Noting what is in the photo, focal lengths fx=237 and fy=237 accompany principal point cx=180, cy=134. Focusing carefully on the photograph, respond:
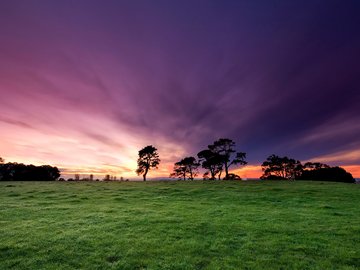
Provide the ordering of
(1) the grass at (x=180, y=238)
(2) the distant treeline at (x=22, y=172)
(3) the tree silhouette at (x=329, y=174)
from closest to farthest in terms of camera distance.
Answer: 1. (1) the grass at (x=180, y=238)
2. (3) the tree silhouette at (x=329, y=174)
3. (2) the distant treeline at (x=22, y=172)

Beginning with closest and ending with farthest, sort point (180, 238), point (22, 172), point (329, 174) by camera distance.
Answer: point (180, 238) → point (329, 174) → point (22, 172)

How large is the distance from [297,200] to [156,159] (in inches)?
2781

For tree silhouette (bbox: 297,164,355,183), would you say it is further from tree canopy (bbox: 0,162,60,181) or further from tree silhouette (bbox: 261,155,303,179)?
tree canopy (bbox: 0,162,60,181)

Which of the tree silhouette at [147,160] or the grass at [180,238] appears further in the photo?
the tree silhouette at [147,160]

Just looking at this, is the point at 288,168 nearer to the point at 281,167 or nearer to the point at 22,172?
the point at 281,167

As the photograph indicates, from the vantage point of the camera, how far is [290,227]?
1496cm

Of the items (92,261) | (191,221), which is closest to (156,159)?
(191,221)

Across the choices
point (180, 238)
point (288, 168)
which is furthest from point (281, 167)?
point (180, 238)

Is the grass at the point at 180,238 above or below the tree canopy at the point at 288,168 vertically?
below

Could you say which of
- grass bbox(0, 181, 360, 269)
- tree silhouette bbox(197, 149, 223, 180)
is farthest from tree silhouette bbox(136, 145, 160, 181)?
grass bbox(0, 181, 360, 269)

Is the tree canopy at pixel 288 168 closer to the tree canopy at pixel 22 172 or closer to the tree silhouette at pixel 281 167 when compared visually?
the tree silhouette at pixel 281 167

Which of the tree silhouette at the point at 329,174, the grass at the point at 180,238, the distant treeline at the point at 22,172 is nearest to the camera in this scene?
the grass at the point at 180,238

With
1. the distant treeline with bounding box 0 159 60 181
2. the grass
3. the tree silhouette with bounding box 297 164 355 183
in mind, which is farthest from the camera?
the distant treeline with bounding box 0 159 60 181

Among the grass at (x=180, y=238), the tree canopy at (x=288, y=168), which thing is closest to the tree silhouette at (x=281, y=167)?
the tree canopy at (x=288, y=168)
